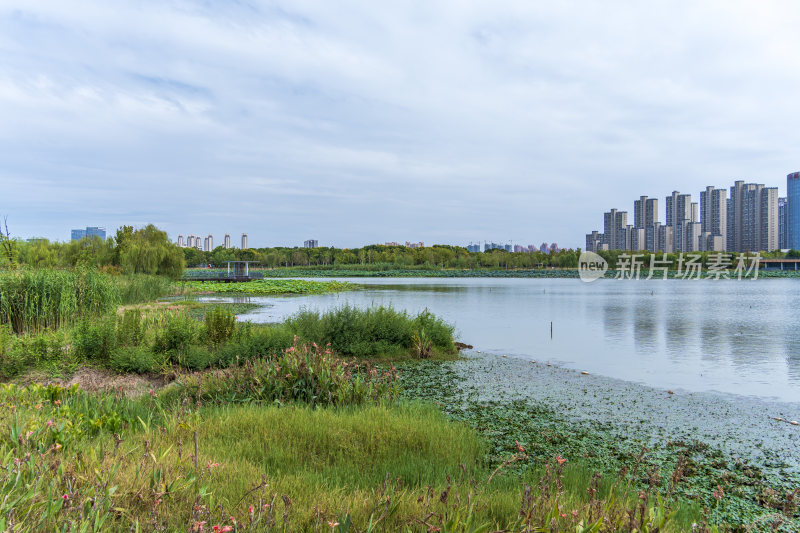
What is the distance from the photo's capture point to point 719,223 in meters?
136

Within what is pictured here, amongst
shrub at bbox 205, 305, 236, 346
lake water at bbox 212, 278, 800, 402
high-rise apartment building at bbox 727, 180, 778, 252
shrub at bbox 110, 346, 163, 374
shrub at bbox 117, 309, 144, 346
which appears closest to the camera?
shrub at bbox 110, 346, 163, 374

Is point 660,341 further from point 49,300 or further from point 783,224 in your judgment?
point 783,224

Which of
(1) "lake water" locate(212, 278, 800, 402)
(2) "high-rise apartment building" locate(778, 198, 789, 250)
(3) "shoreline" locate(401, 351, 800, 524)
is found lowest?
(1) "lake water" locate(212, 278, 800, 402)

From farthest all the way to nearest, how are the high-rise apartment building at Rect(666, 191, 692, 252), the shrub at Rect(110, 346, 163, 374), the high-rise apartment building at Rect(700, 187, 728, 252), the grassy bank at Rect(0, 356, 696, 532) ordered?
the high-rise apartment building at Rect(666, 191, 692, 252) < the high-rise apartment building at Rect(700, 187, 728, 252) < the shrub at Rect(110, 346, 163, 374) < the grassy bank at Rect(0, 356, 696, 532)

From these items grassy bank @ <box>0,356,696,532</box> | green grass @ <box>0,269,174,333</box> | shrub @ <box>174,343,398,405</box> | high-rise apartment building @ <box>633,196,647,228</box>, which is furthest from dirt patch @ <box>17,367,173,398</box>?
high-rise apartment building @ <box>633,196,647,228</box>

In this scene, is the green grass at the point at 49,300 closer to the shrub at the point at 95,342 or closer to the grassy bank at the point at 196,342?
the grassy bank at the point at 196,342

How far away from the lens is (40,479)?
2555 millimetres

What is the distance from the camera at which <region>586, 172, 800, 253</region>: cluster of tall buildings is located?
12606 centimetres

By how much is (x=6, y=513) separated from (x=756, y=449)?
7.46 metres

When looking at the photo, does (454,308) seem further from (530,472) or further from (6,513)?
(6,513)

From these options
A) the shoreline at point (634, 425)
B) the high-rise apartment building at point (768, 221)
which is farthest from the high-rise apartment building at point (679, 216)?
the shoreline at point (634, 425)

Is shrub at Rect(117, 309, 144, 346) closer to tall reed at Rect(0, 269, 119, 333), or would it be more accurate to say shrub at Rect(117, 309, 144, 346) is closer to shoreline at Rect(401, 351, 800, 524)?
tall reed at Rect(0, 269, 119, 333)

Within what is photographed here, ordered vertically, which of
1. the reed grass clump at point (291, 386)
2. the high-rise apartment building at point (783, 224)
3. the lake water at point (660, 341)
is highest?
the high-rise apartment building at point (783, 224)

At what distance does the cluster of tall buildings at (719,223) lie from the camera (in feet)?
414
